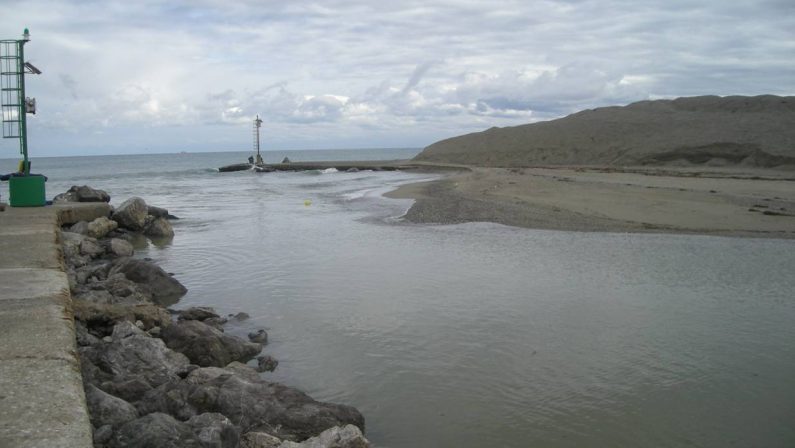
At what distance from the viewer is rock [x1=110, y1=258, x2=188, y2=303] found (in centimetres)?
1017

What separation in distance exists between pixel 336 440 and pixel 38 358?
2403 mm

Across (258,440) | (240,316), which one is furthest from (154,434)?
(240,316)

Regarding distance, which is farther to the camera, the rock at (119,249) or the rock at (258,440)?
the rock at (119,249)

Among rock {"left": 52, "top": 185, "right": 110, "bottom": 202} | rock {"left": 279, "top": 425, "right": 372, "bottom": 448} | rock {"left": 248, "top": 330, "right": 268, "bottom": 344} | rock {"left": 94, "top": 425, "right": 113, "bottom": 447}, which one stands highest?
rock {"left": 52, "top": 185, "right": 110, "bottom": 202}

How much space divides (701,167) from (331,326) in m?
32.5

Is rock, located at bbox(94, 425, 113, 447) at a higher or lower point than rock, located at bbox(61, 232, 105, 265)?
lower

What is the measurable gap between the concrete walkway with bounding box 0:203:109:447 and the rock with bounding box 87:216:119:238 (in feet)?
20.2

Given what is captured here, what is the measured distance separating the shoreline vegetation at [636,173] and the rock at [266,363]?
10.8m

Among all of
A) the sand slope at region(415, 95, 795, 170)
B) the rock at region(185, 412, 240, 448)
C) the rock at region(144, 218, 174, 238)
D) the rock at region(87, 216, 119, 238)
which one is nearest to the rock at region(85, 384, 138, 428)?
the rock at region(185, 412, 240, 448)

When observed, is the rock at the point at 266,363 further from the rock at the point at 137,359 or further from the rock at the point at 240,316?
the rock at the point at 240,316

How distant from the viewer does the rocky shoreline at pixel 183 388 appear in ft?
14.7

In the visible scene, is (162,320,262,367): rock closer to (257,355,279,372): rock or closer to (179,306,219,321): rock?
(257,355,279,372): rock

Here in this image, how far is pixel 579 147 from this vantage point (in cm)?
4822

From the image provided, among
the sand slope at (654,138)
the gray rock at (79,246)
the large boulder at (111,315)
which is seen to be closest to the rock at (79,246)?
the gray rock at (79,246)
